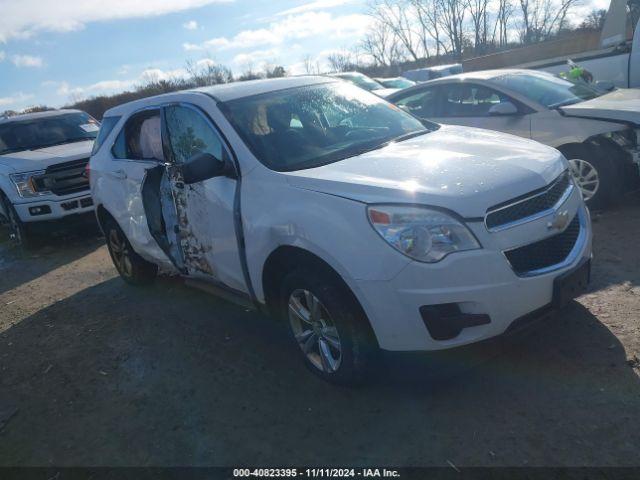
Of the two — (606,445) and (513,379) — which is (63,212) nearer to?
(513,379)

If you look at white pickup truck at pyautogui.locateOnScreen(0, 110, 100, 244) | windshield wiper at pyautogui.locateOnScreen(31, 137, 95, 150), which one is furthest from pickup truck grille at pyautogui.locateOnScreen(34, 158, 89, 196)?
windshield wiper at pyautogui.locateOnScreen(31, 137, 95, 150)

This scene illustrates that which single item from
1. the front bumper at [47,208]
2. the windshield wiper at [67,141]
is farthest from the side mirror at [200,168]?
the windshield wiper at [67,141]

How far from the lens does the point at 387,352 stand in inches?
114

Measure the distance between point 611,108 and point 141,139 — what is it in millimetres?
4828

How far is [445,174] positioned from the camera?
3.04m

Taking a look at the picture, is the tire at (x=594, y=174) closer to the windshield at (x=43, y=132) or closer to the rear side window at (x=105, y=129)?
the rear side window at (x=105, y=129)

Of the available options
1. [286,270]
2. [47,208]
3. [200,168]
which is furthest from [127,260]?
[47,208]

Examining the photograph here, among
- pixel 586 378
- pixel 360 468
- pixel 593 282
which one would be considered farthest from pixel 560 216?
pixel 360 468

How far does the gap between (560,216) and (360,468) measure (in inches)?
69.9

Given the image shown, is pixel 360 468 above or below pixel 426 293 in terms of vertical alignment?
below

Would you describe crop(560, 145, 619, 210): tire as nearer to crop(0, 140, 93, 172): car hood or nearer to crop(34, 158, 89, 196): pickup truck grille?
crop(34, 158, 89, 196): pickup truck grille

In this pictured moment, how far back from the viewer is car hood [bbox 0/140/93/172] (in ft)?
26.7

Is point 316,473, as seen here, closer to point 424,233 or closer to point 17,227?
point 424,233

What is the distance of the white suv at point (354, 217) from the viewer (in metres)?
2.75
